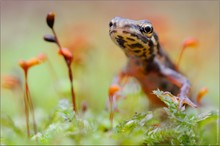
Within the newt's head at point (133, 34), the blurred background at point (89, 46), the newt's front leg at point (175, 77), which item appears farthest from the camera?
the blurred background at point (89, 46)

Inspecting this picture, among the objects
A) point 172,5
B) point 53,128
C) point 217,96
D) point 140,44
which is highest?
point 172,5

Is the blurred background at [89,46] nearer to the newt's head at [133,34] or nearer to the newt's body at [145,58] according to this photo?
the newt's body at [145,58]

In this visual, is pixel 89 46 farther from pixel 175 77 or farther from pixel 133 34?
pixel 133 34

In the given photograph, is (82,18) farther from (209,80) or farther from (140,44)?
(140,44)

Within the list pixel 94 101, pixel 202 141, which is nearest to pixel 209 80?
pixel 94 101

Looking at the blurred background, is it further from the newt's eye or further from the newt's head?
the newt's eye

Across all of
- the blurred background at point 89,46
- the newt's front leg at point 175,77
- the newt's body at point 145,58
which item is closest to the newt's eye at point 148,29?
the newt's body at point 145,58

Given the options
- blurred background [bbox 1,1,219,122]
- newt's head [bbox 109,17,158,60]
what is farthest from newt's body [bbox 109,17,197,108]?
blurred background [bbox 1,1,219,122]

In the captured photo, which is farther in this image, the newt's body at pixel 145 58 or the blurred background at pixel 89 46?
the blurred background at pixel 89 46
